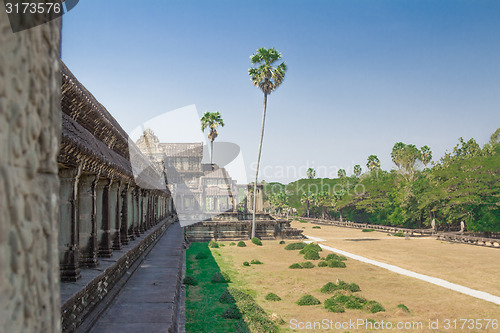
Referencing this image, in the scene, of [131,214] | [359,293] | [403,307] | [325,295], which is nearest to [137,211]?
[131,214]

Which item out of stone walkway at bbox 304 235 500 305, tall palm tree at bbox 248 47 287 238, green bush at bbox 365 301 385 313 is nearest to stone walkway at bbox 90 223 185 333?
green bush at bbox 365 301 385 313

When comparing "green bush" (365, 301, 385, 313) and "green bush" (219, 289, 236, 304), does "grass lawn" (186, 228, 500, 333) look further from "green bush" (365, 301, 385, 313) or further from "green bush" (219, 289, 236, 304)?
"green bush" (219, 289, 236, 304)

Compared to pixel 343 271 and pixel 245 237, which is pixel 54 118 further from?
pixel 245 237

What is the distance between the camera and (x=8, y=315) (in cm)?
94

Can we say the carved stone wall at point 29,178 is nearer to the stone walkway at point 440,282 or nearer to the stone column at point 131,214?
the stone column at point 131,214

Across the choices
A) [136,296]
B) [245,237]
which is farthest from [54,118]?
[245,237]

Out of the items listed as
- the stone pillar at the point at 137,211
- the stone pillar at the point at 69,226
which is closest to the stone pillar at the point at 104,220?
the stone pillar at the point at 69,226

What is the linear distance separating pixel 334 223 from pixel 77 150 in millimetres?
65769

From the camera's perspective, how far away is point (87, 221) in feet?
29.3

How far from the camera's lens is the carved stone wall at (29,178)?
93 centimetres

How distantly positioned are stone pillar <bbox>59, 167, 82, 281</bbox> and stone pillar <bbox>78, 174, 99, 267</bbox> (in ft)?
4.25

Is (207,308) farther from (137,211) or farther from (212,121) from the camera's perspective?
(212,121)

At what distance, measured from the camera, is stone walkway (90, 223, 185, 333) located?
6.59 metres

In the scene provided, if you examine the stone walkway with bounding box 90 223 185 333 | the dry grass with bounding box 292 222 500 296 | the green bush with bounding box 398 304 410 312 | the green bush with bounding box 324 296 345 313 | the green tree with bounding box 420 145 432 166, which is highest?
the green tree with bounding box 420 145 432 166
